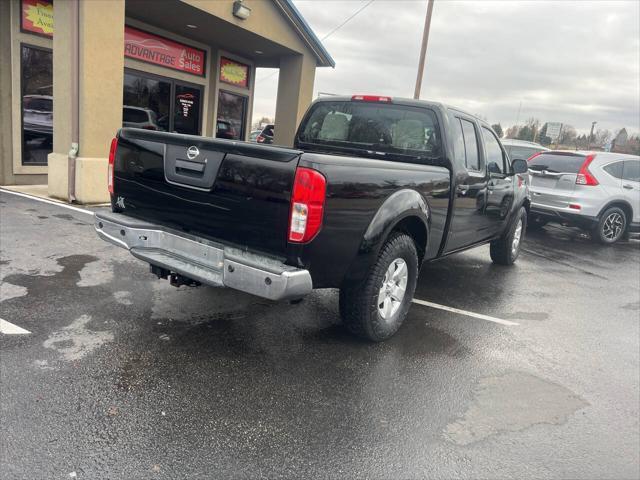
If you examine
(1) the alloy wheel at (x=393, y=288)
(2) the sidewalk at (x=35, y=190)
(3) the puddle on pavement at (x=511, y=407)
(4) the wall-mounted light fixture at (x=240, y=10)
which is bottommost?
(3) the puddle on pavement at (x=511, y=407)

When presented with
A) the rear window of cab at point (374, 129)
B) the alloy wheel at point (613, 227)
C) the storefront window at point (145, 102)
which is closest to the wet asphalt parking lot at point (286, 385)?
the rear window of cab at point (374, 129)

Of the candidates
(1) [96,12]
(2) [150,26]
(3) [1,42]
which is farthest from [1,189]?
(2) [150,26]

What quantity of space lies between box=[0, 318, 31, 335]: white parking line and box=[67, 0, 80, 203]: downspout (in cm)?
500

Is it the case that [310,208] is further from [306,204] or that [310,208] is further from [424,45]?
[424,45]

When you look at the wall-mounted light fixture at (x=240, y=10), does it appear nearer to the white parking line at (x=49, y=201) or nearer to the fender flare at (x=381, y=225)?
the white parking line at (x=49, y=201)

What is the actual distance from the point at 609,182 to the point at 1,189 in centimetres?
1121

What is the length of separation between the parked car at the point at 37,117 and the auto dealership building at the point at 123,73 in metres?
0.02

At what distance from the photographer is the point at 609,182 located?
970 centimetres

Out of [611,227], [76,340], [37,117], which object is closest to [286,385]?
[76,340]

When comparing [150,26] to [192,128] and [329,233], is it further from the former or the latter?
[329,233]

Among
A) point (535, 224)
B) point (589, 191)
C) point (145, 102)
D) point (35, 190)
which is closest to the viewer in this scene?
point (35, 190)

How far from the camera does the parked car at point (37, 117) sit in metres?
9.45

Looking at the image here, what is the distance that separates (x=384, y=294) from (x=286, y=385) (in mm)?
1137

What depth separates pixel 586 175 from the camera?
31.1ft
